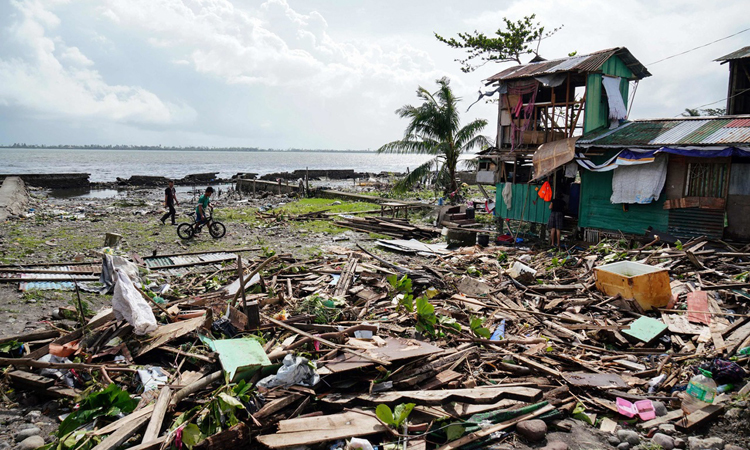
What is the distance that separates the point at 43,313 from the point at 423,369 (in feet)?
22.3

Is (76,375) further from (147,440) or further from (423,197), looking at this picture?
(423,197)

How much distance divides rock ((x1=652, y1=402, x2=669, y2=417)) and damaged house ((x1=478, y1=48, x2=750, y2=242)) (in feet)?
28.7

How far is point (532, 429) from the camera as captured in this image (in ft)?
14.0

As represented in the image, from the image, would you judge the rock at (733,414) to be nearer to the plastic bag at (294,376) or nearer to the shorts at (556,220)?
the plastic bag at (294,376)

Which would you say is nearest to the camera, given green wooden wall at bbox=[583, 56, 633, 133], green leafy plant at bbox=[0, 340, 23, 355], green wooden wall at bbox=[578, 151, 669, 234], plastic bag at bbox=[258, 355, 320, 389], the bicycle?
plastic bag at bbox=[258, 355, 320, 389]

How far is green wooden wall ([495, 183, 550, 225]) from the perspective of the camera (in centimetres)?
1555

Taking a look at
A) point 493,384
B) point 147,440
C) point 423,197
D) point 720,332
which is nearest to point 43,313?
point 147,440

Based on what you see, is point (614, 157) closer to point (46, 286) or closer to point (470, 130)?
point (470, 130)

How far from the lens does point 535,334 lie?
22.3ft

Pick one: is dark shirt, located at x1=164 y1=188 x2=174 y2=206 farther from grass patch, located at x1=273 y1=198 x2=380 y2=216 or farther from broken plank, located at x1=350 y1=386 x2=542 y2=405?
broken plank, located at x1=350 y1=386 x2=542 y2=405

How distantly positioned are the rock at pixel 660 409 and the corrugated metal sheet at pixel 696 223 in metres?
8.80

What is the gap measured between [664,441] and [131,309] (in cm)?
634

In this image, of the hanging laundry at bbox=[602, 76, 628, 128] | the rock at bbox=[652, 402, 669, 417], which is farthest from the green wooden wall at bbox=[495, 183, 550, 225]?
the rock at bbox=[652, 402, 669, 417]

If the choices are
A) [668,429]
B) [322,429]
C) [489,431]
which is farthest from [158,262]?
[668,429]
